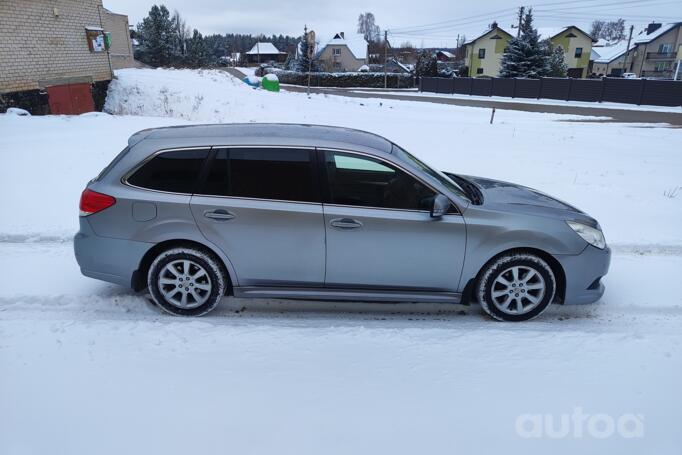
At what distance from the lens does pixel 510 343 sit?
3.71 meters

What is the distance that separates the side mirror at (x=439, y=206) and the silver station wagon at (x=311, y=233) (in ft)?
0.03

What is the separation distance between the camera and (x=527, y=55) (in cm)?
3869

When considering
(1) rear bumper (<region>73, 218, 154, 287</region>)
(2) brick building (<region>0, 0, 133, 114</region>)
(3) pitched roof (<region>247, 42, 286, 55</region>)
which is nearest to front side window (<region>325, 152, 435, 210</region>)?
(1) rear bumper (<region>73, 218, 154, 287</region>)

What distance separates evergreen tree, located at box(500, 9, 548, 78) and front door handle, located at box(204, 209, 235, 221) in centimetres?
3991

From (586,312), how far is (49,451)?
435cm

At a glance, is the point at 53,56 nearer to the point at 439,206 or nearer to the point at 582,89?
the point at 439,206

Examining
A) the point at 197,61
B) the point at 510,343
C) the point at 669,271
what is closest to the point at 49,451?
the point at 510,343

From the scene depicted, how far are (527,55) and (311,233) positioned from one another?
40.7 m

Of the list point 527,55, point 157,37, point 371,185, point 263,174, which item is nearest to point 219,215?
point 263,174

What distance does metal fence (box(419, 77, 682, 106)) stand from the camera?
2841 centimetres

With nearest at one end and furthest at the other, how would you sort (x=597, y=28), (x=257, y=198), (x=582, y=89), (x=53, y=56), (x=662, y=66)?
(x=257, y=198) → (x=53, y=56) → (x=582, y=89) → (x=662, y=66) → (x=597, y=28)

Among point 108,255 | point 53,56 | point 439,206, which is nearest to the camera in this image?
point 439,206

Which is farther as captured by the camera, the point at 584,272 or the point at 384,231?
the point at 584,272

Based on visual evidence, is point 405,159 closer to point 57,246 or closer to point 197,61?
point 57,246
